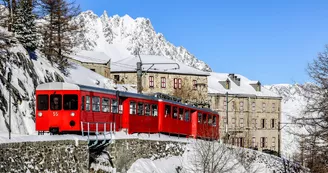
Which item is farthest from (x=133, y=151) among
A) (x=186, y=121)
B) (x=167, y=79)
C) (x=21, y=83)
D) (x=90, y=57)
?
(x=90, y=57)

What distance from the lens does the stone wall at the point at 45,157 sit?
17.3 m

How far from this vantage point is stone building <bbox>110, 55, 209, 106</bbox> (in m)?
70.2

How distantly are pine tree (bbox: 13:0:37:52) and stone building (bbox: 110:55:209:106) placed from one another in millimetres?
27514

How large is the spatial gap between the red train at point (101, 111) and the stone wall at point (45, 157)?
2.01 m

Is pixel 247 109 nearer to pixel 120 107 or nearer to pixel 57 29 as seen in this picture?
pixel 57 29

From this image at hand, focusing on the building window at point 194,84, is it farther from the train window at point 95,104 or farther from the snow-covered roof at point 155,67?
the train window at point 95,104

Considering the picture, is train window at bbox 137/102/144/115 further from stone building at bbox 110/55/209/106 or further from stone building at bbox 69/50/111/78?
stone building at bbox 110/55/209/106

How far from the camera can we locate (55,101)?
81.1ft

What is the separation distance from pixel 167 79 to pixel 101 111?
1789 inches

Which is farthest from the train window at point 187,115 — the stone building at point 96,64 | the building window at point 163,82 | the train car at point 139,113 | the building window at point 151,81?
the building window at point 163,82

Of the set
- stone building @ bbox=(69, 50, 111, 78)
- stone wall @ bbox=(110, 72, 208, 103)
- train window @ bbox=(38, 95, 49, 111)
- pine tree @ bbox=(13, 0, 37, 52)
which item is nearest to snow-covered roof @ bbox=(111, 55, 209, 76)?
stone wall @ bbox=(110, 72, 208, 103)

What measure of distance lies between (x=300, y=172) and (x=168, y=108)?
1352 centimetres

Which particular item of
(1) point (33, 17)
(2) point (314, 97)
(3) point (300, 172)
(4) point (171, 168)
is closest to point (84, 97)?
(4) point (171, 168)

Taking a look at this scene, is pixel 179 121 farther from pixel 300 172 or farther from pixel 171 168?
pixel 300 172
